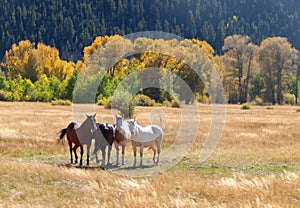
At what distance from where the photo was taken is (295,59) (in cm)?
9856

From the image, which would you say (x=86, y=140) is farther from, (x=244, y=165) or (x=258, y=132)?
(x=258, y=132)

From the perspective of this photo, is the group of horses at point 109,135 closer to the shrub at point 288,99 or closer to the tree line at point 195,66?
the tree line at point 195,66

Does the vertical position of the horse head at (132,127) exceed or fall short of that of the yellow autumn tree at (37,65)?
it falls short

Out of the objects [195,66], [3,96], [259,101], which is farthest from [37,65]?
[259,101]

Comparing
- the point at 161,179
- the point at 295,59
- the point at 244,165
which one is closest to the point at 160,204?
the point at 161,179

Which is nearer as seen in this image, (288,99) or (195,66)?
Result: (195,66)

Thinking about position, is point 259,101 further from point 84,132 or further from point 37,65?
point 84,132

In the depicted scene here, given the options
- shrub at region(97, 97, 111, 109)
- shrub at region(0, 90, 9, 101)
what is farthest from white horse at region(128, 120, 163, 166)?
shrub at region(0, 90, 9, 101)

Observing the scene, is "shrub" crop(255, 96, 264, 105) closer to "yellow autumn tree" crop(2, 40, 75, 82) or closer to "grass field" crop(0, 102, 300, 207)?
"yellow autumn tree" crop(2, 40, 75, 82)

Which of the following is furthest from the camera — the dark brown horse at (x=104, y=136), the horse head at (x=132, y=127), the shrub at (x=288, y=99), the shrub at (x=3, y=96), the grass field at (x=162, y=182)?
the shrub at (x=288, y=99)

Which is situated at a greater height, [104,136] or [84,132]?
[84,132]

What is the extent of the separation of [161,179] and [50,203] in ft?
15.8

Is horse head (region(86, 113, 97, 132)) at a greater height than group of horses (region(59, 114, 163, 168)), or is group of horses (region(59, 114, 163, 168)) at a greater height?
horse head (region(86, 113, 97, 132))

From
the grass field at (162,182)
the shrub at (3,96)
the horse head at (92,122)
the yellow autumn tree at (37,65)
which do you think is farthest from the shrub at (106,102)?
the yellow autumn tree at (37,65)
